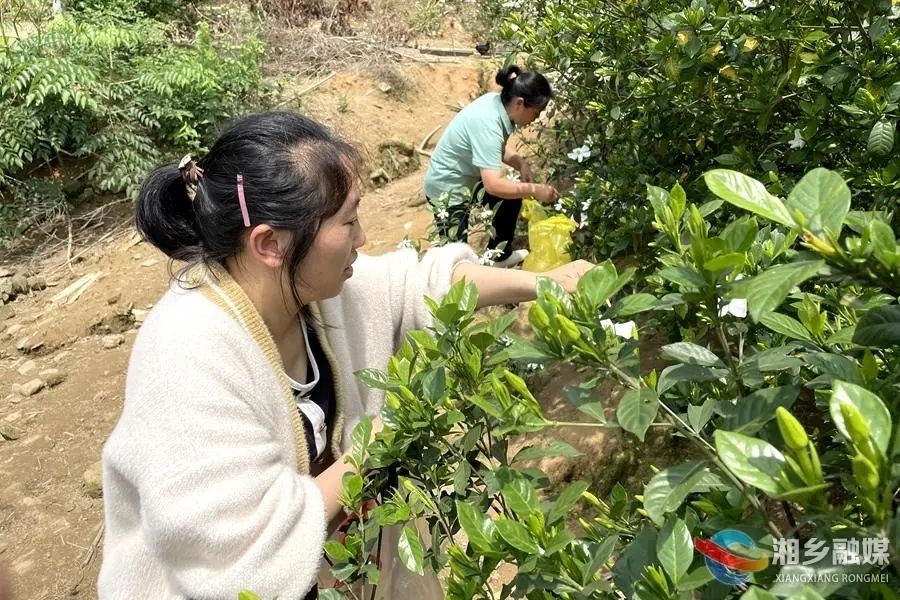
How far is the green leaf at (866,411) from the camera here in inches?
24.1

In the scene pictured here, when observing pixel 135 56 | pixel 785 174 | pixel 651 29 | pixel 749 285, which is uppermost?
pixel 749 285

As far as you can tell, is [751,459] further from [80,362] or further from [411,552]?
[80,362]

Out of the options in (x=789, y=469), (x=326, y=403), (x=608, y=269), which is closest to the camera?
→ (x=789, y=469)

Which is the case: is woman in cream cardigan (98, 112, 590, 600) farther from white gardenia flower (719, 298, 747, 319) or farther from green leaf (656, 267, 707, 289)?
green leaf (656, 267, 707, 289)

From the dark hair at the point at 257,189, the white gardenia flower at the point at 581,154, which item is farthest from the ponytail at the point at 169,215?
the white gardenia flower at the point at 581,154

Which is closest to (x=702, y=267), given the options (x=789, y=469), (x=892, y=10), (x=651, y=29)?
(x=789, y=469)

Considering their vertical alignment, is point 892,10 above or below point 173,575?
above

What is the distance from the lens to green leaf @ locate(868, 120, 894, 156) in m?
1.43

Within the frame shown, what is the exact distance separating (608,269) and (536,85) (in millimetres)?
A: 2945

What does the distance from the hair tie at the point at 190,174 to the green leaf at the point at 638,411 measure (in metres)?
1.07

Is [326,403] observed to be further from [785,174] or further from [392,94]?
[392,94]

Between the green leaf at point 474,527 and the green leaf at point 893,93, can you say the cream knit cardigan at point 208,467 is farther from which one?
the green leaf at point 893,93

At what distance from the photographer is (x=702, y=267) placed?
2.69ft

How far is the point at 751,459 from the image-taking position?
0.67m
